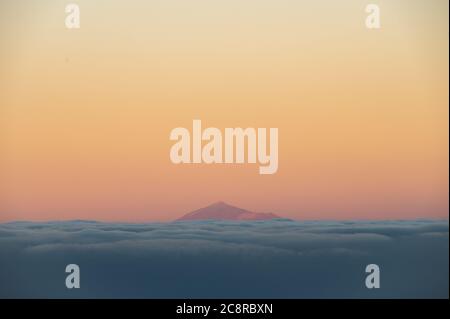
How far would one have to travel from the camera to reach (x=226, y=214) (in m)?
4.36

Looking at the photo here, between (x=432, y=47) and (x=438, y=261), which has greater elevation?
(x=432, y=47)

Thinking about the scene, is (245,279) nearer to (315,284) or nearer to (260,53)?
(315,284)

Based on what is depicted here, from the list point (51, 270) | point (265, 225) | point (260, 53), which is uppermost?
point (260, 53)

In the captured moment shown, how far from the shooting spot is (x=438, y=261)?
435 cm

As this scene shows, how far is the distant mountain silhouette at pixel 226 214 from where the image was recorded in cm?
435

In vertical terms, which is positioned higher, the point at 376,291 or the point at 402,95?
the point at 402,95

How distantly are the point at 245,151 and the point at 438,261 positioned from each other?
143 centimetres

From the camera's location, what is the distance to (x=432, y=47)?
4367 millimetres

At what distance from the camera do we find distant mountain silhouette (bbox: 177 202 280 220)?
435 cm
